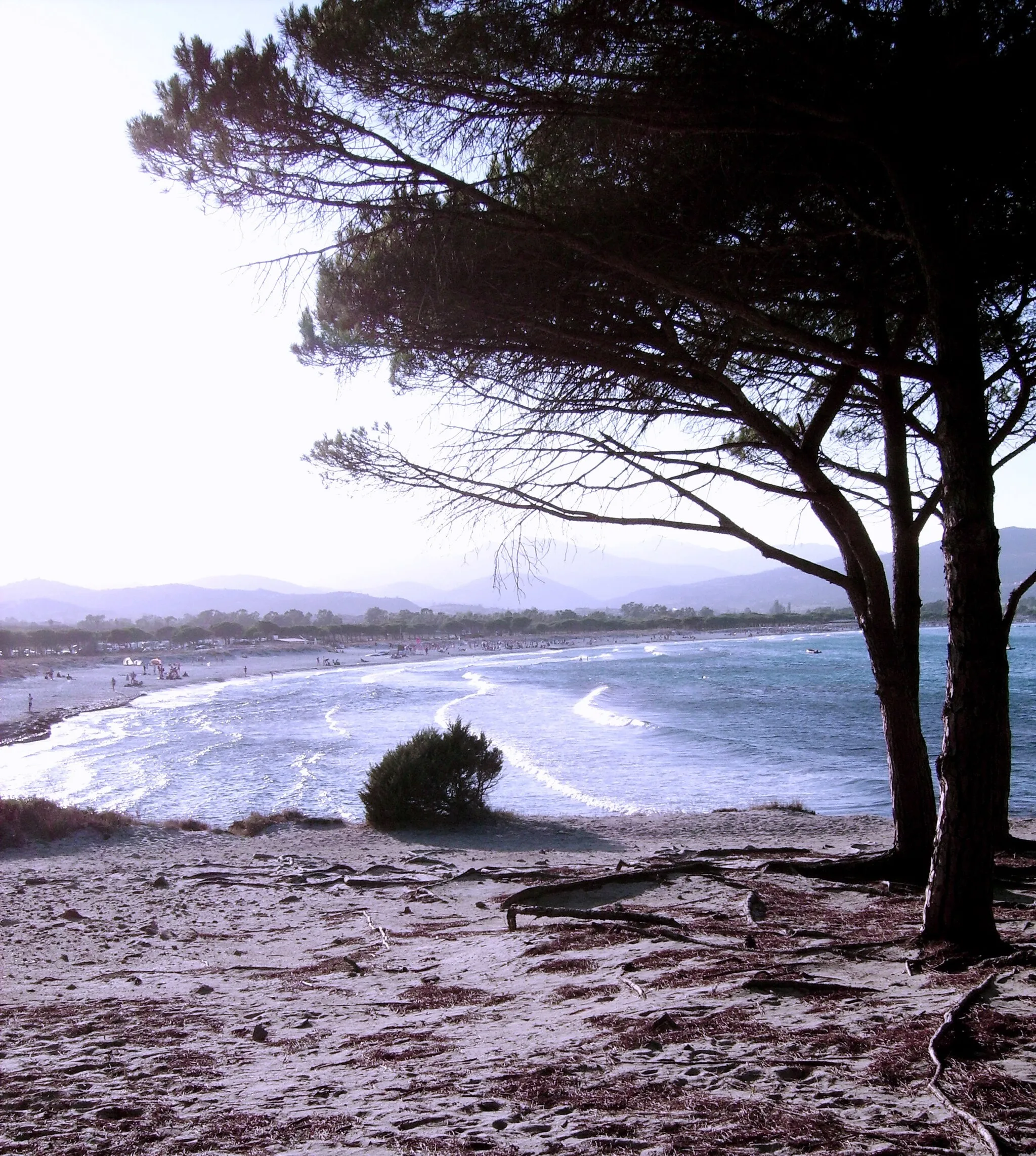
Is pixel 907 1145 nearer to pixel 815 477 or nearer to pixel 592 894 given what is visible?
pixel 815 477

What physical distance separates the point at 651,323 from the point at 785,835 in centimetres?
781

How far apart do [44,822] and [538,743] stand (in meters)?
15.1

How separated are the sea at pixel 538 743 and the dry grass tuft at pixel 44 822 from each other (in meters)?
2.78

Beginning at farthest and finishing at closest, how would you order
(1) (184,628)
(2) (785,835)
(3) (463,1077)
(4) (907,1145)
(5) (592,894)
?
(1) (184,628), (2) (785,835), (5) (592,894), (3) (463,1077), (4) (907,1145)

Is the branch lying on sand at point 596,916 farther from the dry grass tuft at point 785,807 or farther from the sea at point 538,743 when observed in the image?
the sea at point 538,743

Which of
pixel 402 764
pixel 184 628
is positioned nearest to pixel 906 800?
pixel 402 764

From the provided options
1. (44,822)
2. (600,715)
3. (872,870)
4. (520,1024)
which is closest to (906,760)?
(872,870)

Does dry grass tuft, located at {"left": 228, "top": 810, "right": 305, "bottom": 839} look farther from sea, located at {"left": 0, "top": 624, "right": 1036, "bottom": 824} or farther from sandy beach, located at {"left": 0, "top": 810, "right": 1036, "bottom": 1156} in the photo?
sandy beach, located at {"left": 0, "top": 810, "right": 1036, "bottom": 1156}

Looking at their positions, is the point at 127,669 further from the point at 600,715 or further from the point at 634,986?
the point at 634,986

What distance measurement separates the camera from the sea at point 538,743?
16.2 metres

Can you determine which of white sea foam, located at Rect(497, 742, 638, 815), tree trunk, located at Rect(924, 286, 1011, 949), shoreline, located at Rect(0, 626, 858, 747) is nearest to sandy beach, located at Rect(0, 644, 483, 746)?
shoreline, located at Rect(0, 626, 858, 747)

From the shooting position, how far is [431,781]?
39.3ft

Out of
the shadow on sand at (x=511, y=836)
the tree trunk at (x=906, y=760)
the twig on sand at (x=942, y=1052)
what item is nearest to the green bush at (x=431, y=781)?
the shadow on sand at (x=511, y=836)

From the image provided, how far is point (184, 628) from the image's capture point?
4161 inches
